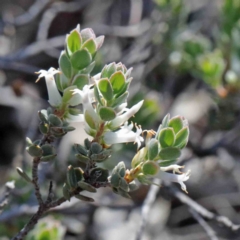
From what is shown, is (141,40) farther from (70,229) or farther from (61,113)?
(61,113)

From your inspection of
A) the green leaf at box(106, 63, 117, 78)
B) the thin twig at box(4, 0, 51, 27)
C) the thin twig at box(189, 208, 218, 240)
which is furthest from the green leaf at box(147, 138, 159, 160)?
the thin twig at box(4, 0, 51, 27)

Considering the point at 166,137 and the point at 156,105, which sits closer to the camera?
the point at 166,137

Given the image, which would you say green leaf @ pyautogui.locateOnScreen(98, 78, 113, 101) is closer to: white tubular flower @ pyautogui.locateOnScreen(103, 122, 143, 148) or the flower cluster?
the flower cluster

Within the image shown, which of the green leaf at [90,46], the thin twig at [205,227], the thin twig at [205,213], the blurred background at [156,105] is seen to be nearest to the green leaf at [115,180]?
the green leaf at [90,46]

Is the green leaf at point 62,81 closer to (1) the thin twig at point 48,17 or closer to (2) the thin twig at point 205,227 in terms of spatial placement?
(2) the thin twig at point 205,227

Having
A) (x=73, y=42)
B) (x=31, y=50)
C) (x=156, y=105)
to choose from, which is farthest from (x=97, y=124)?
(x=31, y=50)

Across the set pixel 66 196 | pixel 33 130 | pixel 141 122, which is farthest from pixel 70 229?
pixel 66 196

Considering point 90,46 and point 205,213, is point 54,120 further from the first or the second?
point 205,213
